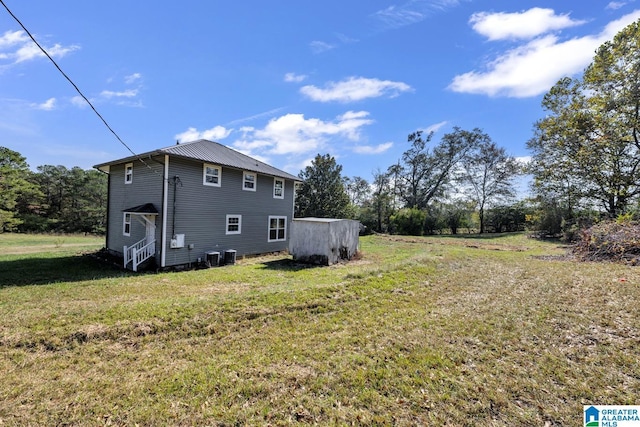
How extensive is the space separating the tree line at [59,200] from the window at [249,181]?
26.1m

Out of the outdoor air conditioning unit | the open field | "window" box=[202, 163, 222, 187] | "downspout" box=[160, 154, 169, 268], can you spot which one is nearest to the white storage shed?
the outdoor air conditioning unit

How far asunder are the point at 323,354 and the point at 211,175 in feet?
33.8

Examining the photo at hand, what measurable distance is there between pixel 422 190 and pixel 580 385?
113ft

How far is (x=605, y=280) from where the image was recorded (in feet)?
23.9

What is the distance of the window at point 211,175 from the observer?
1217 centimetres

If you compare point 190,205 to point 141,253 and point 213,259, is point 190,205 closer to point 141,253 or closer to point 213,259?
point 213,259

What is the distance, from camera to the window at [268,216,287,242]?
1555 centimetres

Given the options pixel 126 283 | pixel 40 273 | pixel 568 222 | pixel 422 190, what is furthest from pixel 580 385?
pixel 422 190

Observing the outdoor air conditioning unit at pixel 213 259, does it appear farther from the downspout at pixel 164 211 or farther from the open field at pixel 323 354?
the open field at pixel 323 354

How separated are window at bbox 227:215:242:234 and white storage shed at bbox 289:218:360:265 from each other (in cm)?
266

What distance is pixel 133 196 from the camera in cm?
1279

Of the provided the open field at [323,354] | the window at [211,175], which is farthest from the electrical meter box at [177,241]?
the open field at [323,354]

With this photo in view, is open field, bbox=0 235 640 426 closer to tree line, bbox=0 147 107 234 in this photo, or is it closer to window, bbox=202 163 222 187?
window, bbox=202 163 222 187

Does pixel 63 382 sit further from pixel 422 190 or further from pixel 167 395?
pixel 422 190
